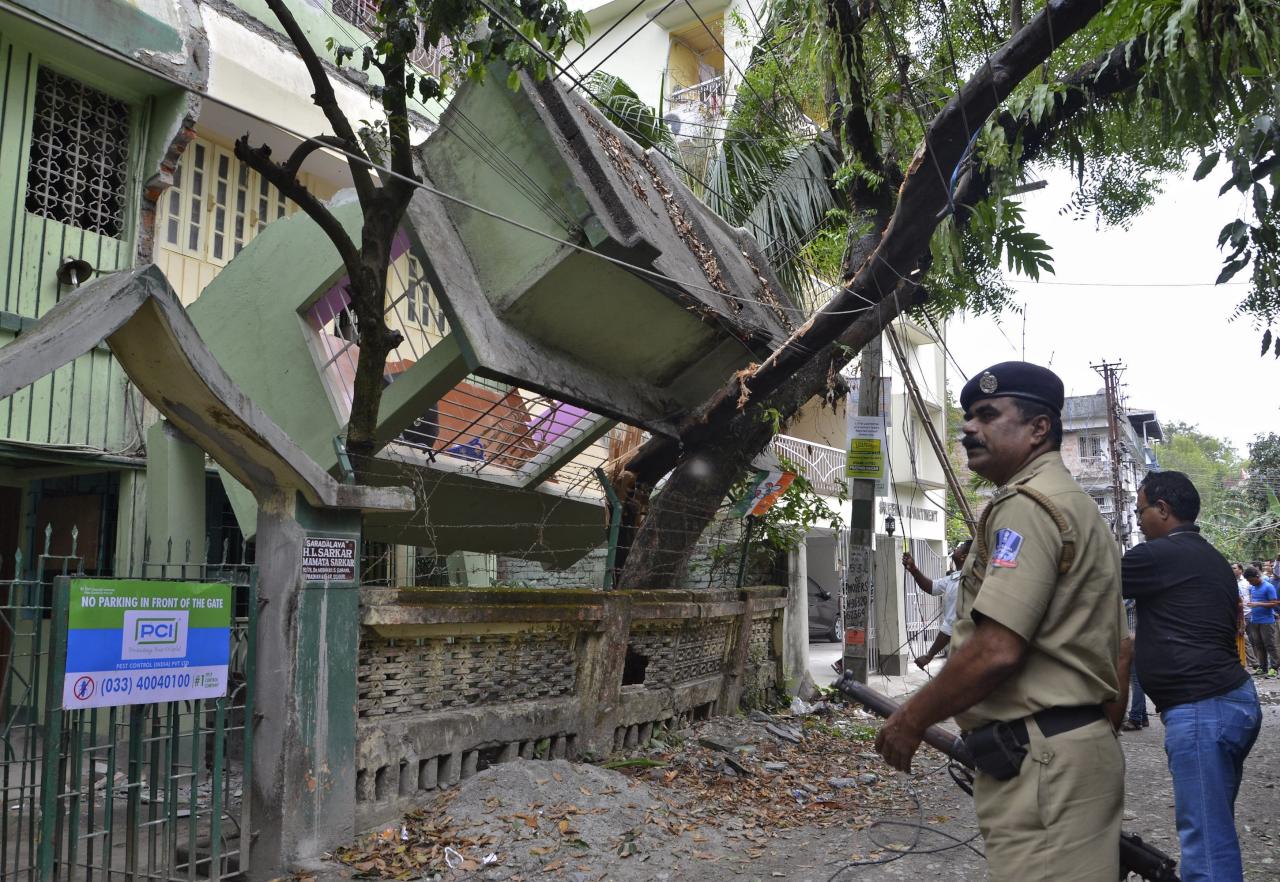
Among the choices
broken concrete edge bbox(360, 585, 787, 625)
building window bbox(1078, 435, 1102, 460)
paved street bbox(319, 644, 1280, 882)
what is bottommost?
paved street bbox(319, 644, 1280, 882)

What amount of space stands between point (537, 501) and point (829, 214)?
15.8 feet

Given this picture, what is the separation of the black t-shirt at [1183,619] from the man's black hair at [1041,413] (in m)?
1.50

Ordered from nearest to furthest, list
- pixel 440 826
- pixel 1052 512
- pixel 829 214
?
pixel 1052 512 → pixel 440 826 → pixel 829 214

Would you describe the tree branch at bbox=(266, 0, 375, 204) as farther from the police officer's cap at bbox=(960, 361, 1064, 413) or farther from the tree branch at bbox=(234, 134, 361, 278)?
the police officer's cap at bbox=(960, 361, 1064, 413)

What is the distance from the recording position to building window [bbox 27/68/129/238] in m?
9.48

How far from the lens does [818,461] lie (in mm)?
21406

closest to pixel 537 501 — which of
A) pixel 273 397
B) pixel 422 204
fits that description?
pixel 273 397

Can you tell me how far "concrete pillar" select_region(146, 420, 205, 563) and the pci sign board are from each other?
3.83 metres

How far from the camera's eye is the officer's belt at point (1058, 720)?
250cm

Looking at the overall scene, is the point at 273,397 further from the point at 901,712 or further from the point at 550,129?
the point at 901,712

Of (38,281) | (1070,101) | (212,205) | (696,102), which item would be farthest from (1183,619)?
(696,102)

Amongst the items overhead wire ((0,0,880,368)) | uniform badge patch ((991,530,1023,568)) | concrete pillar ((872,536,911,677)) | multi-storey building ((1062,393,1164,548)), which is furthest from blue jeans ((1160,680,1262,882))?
multi-storey building ((1062,393,1164,548))

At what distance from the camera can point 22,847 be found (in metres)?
5.88

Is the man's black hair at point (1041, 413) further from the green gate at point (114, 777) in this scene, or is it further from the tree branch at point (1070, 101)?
the tree branch at point (1070, 101)
